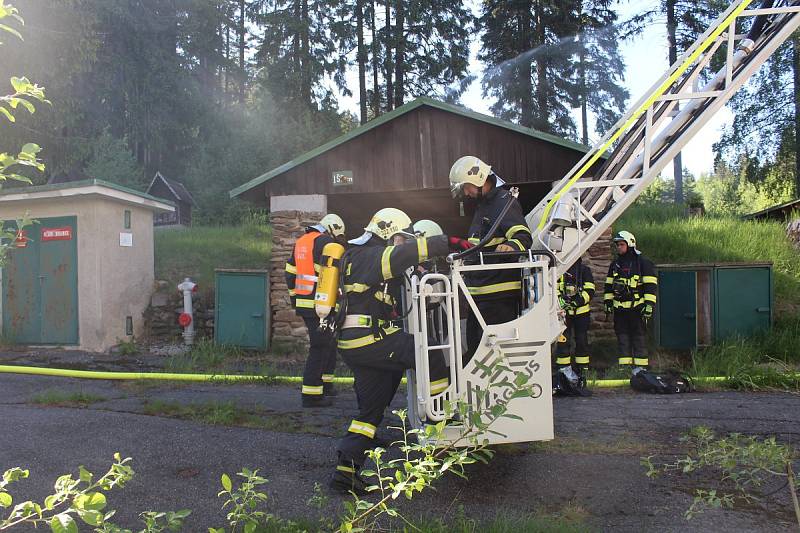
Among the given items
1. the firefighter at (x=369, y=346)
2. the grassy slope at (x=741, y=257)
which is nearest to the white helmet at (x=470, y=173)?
the firefighter at (x=369, y=346)

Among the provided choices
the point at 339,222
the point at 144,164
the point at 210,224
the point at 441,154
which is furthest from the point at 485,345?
the point at 144,164

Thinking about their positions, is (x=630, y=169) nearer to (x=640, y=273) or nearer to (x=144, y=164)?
(x=640, y=273)

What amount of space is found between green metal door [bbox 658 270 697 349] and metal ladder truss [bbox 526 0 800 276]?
13.1 ft

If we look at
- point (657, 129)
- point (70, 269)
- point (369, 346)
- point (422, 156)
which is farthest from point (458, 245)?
point (70, 269)

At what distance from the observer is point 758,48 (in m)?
4.86

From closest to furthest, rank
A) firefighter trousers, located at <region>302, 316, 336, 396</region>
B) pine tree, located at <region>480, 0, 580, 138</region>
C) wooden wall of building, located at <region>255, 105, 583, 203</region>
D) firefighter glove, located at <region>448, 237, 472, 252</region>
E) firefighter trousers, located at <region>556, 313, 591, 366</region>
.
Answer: firefighter glove, located at <region>448, 237, 472, 252</region>, firefighter trousers, located at <region>302, 316, 336, 396</region>, firefighter trousers, located at <region>556, 313, 591, 366</region>, wooden wall of building, located at <region>255, 105, 583, 203</region>, pine tree, located at <region>480, 0, 580, 138</region>

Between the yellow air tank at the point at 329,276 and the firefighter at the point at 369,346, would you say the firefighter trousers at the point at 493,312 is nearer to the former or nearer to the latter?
the firefighter at the point at 369,346

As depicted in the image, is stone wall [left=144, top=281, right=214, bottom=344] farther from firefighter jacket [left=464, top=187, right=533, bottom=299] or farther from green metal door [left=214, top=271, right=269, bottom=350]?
firefighter jacket [left=464, top=187, right=533, bottom=299]

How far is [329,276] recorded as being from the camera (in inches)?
161

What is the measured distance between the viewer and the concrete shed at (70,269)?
9180 mm

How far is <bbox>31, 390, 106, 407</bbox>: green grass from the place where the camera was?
5.85 m

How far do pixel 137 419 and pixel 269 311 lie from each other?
4.08 meters

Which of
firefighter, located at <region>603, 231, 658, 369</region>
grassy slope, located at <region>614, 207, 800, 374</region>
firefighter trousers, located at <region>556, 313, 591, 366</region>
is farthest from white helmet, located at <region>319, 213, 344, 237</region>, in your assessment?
grassy slope, located at <region>614, 207, 800, 374</region>

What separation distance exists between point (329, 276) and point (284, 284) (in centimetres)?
559
